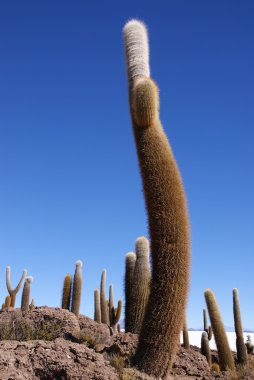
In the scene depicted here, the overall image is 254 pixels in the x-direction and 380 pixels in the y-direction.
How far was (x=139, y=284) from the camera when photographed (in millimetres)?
13586

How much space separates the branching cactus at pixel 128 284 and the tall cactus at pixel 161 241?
493 cm

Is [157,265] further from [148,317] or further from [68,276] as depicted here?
[68,276]

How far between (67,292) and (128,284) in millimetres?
5499

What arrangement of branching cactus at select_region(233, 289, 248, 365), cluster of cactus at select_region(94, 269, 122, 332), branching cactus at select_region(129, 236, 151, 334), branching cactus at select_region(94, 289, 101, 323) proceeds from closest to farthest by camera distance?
branching cactus at select_region(129, 236, 151, 334), branching cactus at select_region(233, 289, 248, 365), cluster of cactus at select_region(94, 269, 122, 332), branching cactus at select_region(94, 289, 101, 323)

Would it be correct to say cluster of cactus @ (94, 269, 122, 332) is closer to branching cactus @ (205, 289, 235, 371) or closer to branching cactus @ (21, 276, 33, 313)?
branching cactus @ (21, 276, 33, 313)

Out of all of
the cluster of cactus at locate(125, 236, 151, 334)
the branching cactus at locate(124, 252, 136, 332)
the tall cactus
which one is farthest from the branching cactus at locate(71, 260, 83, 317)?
the tall cactus

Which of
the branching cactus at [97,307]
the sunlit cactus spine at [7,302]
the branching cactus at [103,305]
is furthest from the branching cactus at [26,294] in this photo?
the branching cactus at [103,305]

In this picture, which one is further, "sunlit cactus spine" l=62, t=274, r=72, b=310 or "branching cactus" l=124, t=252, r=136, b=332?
"sunlit cactus spine" l=62, t=274, r=72, b=310

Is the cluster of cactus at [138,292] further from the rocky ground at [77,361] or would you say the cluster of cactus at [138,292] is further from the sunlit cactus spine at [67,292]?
the sunlit cactus spine at [67,292]

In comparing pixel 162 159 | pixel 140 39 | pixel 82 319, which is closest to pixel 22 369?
pixel 162 159

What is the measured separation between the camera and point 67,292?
64.0ft

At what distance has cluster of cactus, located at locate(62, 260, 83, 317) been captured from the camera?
19172 mm

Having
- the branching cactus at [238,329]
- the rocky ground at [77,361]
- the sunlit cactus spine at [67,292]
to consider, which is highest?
the sunlit cactus spine at [67,292]

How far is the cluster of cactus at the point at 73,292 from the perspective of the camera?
19.2m
